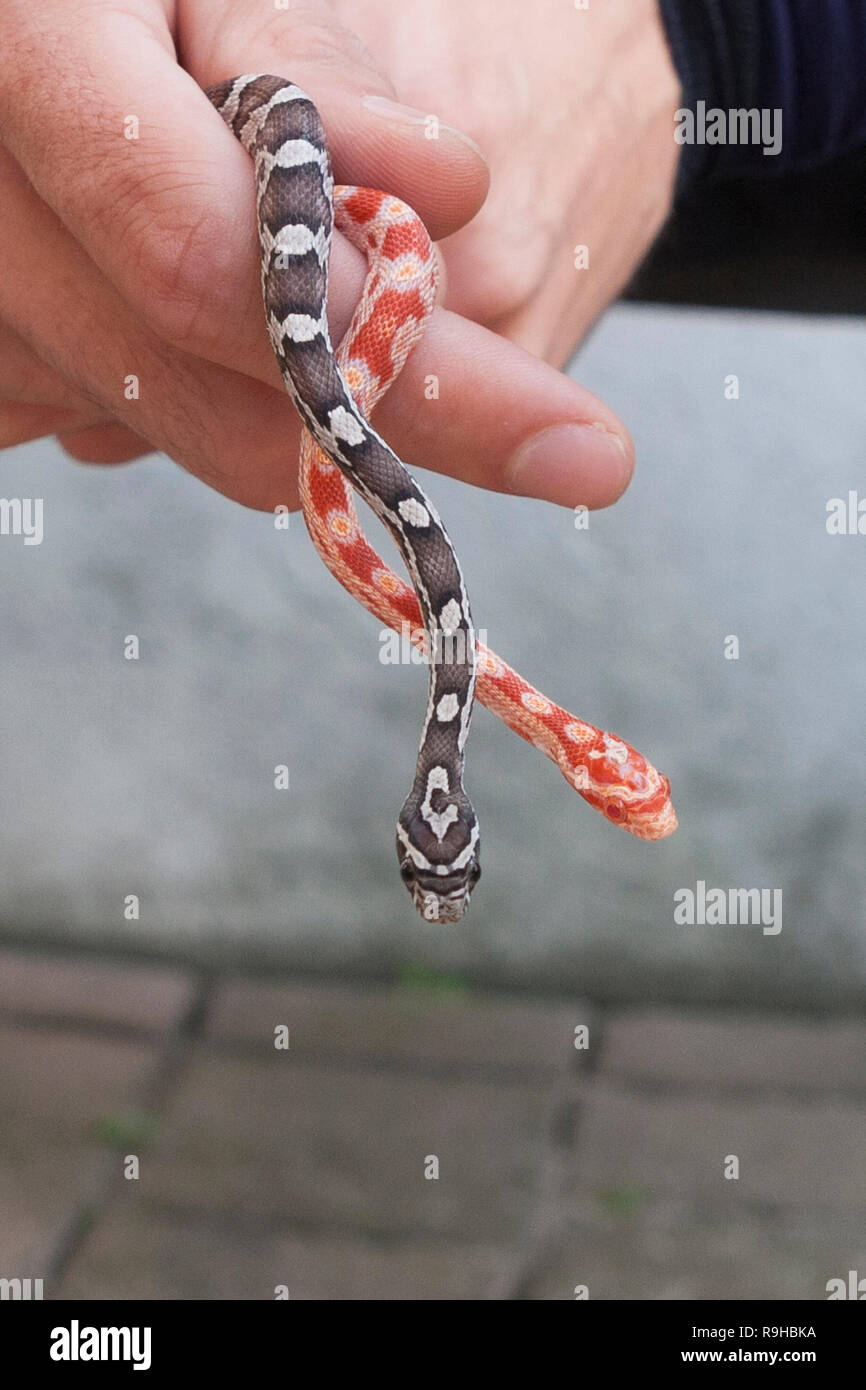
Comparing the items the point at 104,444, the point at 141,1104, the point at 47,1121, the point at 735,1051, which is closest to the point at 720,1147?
the point at 735,1051

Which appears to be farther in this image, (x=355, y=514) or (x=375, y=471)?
(x=355, y=514)

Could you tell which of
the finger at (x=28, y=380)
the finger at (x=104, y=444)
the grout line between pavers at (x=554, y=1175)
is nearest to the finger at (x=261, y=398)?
the finger at (x=28, y=380)

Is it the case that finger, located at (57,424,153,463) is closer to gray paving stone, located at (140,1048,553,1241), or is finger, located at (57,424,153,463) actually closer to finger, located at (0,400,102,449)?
finger, located at (0,400,102,449)

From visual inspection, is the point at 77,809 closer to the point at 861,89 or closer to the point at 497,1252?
the point at 497,1252

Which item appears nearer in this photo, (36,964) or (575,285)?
(575,285)

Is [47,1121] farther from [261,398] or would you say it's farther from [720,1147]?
[261,398]

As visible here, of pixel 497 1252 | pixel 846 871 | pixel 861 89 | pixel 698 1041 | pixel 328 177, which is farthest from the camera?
pixel 846 871

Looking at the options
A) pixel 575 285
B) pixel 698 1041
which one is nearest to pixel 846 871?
pixel 698 1041
